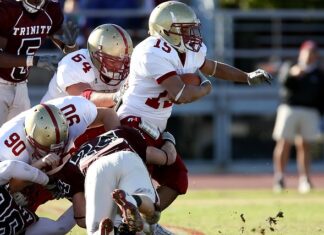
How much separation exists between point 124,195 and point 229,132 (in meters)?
9.69

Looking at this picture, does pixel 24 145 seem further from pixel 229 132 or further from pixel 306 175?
pixel 229 132

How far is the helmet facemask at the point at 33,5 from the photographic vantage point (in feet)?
29.2

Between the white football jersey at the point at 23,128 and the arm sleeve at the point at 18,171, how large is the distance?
0.17 metres

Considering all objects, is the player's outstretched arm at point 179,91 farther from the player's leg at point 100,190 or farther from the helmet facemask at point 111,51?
the player's leg at point 100,190

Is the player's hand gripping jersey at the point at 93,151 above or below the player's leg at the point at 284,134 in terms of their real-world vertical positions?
above

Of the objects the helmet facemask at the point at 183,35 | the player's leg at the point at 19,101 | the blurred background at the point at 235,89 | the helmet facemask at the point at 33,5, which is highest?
the helmet facemask at the point at 183,35

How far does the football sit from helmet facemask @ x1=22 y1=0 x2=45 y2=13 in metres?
1.76

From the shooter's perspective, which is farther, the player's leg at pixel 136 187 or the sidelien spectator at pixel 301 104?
the sidelien spectator at pixel 301 104

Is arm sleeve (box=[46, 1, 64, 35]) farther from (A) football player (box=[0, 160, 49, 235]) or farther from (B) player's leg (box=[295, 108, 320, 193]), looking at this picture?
(B) player's leg (box=[295, 108, 320, 193])

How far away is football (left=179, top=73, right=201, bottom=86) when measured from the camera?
7.68 meters

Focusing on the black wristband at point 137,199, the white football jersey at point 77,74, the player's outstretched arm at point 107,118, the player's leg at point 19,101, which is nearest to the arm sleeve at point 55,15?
the player's leg at point 19,101

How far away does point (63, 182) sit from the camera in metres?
7.23

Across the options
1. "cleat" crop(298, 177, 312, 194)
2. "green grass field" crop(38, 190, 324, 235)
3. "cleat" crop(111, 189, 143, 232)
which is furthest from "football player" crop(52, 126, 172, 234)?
"cleat" crop(298, 177, 312, 194)

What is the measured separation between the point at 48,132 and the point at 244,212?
12.0 feet
